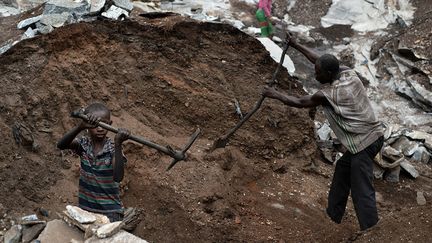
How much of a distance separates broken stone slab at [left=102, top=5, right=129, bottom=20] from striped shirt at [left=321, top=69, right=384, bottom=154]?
3669mm

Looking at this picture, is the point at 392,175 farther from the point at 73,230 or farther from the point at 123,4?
the point at 73,230

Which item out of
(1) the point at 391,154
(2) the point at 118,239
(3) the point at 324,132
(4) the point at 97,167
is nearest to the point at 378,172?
(1) the point at 391,154

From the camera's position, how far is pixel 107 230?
337 cm

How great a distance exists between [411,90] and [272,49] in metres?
2.43

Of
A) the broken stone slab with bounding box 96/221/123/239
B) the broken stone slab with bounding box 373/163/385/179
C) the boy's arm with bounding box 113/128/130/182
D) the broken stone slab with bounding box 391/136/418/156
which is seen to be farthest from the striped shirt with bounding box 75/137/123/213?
the broken stone slab with bounding box 391/136/418/156

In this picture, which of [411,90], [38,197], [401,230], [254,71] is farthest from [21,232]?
[411,90]

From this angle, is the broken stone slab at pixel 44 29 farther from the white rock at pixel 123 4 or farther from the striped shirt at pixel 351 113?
the striped shirt at pixel 351 113

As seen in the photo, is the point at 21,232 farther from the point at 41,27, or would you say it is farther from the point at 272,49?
the point at 272,49

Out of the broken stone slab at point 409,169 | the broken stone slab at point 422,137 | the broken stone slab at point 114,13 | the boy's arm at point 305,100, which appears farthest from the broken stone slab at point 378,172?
the broken stone slab at point 114,13

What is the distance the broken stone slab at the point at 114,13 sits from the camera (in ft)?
24.0

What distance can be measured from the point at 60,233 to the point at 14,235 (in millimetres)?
424

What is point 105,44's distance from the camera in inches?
263

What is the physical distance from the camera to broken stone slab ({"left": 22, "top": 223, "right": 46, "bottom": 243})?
3675mm

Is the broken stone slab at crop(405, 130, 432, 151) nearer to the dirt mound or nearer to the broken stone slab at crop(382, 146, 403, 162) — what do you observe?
the broken stone slab at crop(382, 146, 403, 162)
